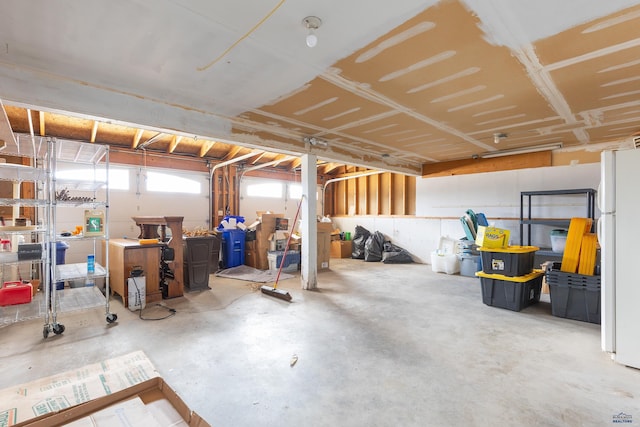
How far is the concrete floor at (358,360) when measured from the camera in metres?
1.92

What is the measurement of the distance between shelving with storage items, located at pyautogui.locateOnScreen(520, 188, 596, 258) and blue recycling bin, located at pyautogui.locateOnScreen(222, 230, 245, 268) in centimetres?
575

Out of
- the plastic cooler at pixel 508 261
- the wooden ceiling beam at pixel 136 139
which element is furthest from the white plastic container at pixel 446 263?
the wooden ceiling beam at pixel 136 139

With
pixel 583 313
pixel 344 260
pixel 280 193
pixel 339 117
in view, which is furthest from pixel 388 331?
pixel 280 193

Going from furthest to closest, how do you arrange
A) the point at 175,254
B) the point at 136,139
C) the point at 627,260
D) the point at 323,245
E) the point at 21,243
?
1. the point at 323,245
2. the point at 136,139
3. the point at 175,254
4. the point at 21,243
5. the point at 627,260

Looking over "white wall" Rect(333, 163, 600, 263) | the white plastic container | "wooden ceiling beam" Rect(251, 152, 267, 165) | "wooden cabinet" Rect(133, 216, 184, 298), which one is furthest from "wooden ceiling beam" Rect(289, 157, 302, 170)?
"wooden cabinet" Rect(133, 216, 184, 298)

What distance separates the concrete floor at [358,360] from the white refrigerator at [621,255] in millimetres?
246

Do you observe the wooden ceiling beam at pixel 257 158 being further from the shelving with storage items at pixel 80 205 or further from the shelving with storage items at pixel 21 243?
the shelving with storage items at pixel 21 243

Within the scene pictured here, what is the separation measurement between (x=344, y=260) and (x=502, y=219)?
393 cm

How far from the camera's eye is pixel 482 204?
6.82m

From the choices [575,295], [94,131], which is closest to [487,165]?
[575,295]

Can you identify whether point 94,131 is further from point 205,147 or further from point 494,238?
point 494,238

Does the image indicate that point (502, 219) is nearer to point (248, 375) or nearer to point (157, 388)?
point (248, 375)

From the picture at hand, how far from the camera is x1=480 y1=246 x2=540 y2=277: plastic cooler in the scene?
3895mm

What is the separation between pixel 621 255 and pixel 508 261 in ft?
4.62
